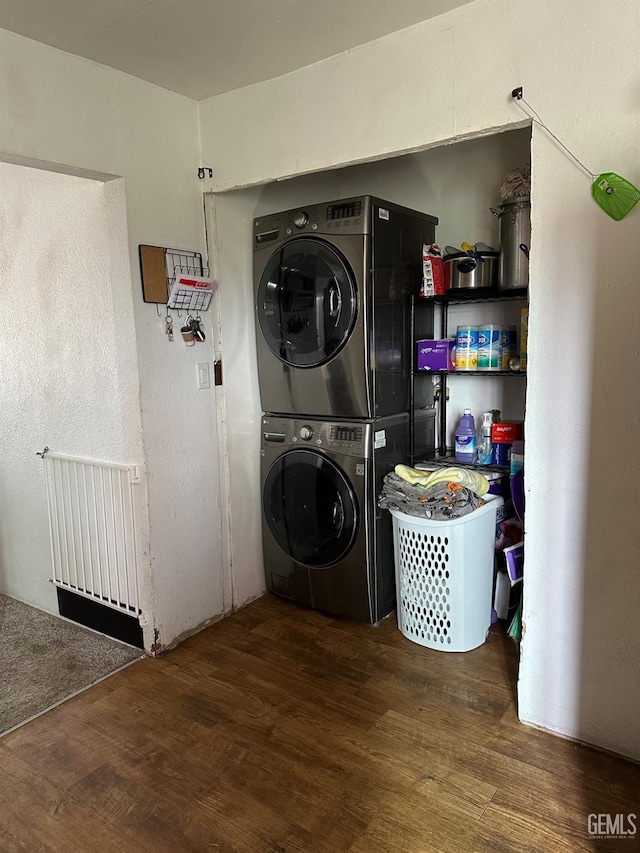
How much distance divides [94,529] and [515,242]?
6.67 ft

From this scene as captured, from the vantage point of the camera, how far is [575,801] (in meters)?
1.61

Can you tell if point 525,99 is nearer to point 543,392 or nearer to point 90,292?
point 543,392

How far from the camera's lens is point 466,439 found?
2.65 meters

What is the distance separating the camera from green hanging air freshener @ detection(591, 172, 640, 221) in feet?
5.14

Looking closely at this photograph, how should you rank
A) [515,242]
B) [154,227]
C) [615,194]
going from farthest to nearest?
[154,227]
[515,242]
[615,194]

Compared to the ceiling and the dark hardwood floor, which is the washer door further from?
the ceiling

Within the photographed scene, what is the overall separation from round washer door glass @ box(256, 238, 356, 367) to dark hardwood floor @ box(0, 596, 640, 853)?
123 cm

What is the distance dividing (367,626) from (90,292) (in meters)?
1.78

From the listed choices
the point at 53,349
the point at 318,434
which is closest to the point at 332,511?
the point at 318,434

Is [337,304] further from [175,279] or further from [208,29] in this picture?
[208,29]

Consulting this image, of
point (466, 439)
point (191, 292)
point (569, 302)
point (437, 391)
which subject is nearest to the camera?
point (569, 302)

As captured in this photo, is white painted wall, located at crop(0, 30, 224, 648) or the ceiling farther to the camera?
white painted wall, located at crop(0, 30, 224, 648)

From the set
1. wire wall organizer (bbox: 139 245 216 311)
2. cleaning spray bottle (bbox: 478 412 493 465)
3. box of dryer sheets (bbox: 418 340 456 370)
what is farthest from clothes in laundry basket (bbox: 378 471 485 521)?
wire wall organizer (bbox: 139 245 216 311)

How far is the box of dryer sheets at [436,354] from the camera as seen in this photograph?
8.41 feet
